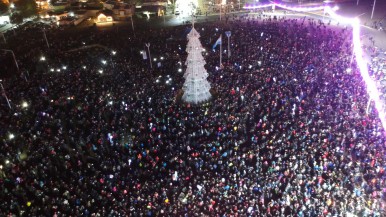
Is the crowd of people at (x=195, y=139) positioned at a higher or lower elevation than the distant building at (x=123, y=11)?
lower

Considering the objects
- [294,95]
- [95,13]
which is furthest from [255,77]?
[95,13]

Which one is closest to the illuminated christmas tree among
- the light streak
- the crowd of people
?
the crowd of people

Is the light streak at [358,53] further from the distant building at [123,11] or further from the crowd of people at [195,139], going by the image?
the distant building at [123,11]

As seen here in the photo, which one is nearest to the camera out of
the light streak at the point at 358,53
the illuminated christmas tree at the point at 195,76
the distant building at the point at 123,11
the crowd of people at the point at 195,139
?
the crowd of people at the point at 195,139

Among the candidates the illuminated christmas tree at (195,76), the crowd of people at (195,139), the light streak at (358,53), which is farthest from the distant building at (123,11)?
the illuminated christmas tree at (195,76)

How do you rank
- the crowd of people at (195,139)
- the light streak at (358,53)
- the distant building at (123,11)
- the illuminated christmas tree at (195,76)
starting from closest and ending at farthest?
the crowd of people at (195,139)
the light streak at (358,53)
the illuminated christmas tree at (195,76)
the distant building at (123,11)

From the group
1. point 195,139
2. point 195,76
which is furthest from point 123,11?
point 195,139

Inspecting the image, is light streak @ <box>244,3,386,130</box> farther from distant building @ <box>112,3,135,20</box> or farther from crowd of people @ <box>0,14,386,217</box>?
distant building @ <box>112,3,135,20</box>

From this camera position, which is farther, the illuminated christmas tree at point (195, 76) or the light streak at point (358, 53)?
the illuminated christmas tree at point (195, 76)
